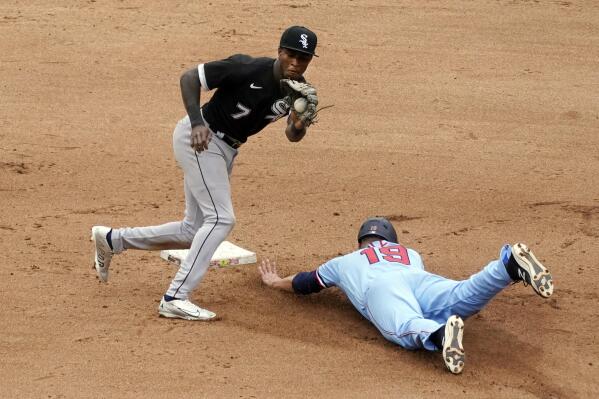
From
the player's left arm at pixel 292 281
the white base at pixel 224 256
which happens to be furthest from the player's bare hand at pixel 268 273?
the white base at pixel 224 256

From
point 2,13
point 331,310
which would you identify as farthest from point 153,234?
point 2,13

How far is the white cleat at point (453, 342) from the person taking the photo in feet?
22.3

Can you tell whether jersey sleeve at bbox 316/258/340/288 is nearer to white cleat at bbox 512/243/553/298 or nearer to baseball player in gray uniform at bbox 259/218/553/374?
baseball player in gray uniform at bbox 259/218/553/374

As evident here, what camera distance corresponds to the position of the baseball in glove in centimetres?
719

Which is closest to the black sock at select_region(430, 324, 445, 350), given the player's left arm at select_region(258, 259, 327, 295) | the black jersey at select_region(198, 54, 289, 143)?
the player's left arm at select_region(258, 259, 327, 295)

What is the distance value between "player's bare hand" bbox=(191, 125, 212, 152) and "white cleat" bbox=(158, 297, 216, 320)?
107 centimetres

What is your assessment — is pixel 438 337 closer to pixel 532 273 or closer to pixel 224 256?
pixel 532 273

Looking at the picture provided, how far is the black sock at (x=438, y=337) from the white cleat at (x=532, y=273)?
597 mm

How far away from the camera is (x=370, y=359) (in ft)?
23.4

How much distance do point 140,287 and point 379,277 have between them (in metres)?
1.87

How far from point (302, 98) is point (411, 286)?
1451 millimetres

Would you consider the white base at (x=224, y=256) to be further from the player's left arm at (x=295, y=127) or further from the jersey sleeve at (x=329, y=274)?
the player's left arm at (x=295, y=127)

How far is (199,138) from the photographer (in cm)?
727

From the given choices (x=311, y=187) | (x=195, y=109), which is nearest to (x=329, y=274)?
(x=195, y=109)
